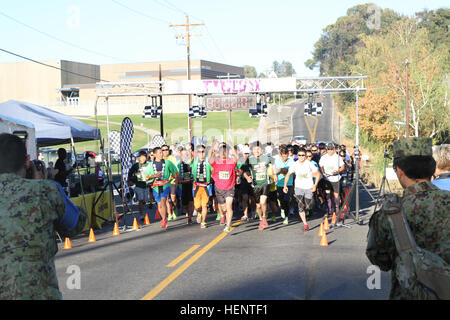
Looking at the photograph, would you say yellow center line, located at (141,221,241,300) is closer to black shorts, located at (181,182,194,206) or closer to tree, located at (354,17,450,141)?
black shorts, located at (181,182,194,206)

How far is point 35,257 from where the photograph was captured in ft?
11.1

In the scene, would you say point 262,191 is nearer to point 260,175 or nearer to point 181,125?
point 260,175

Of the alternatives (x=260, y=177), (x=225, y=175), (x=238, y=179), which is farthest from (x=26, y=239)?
(x=238, y=179)

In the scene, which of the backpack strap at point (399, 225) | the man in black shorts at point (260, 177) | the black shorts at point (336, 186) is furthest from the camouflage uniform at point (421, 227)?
Answer: the black shorts at point (336, 186)

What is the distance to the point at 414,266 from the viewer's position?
2.97 meters

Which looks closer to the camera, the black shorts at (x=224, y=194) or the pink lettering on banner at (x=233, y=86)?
the black shorts at (x=224, y=194)

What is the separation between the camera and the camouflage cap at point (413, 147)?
143 inches

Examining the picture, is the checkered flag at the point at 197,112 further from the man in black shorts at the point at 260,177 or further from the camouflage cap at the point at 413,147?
the camouflage cap at the point at 413,147

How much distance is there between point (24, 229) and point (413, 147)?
2568 mm

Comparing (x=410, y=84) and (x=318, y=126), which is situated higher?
(x=410, y=84)

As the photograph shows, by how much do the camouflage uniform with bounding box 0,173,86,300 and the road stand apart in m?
3.82

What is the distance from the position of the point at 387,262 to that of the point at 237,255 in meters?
6.96

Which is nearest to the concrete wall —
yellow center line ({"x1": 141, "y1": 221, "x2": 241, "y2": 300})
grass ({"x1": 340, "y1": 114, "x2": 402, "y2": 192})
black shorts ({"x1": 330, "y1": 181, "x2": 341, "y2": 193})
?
grass ({"x1": 340, "y1": 114, "x2": 402, "y2": 192})

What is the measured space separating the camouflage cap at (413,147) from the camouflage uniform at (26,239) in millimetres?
2326
